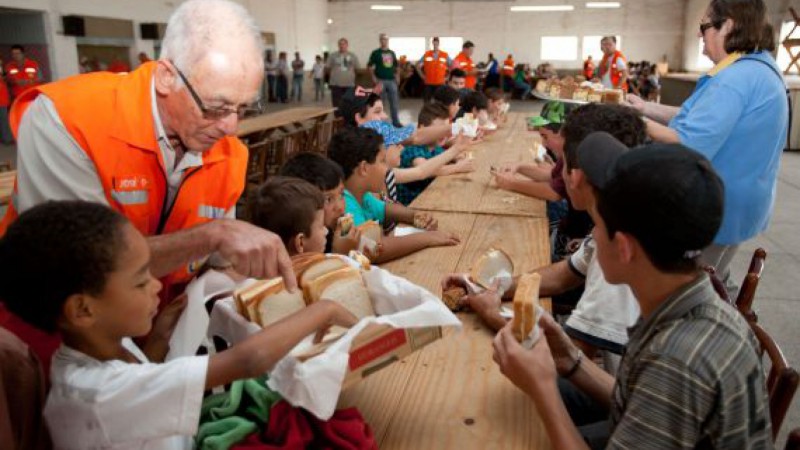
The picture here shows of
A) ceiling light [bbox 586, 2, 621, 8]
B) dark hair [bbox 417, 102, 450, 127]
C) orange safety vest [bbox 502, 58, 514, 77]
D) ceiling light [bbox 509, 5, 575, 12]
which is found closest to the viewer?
dark hair [bbox 417, 102, 450, 127]

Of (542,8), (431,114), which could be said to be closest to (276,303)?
(431,114)

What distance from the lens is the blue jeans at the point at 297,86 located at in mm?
17906

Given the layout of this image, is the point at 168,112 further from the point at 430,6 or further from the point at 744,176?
the point at 430,6

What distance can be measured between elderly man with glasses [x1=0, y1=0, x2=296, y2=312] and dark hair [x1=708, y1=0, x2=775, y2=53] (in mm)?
2076

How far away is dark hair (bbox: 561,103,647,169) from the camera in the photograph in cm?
209

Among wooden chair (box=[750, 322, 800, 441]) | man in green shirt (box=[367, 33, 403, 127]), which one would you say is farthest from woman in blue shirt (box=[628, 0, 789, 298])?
man in green shirt (box=[367, 33, 403, 127])

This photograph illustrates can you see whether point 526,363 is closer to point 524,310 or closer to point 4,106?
point 524,310

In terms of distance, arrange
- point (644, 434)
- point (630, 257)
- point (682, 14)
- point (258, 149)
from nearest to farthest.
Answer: point (644, 434) < point (630, 257) < point (258, 149) < point (682, 14)

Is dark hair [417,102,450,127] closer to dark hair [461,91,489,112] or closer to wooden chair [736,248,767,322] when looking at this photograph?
dark hair [461,91,489,112]

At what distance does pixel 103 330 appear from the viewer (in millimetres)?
1078

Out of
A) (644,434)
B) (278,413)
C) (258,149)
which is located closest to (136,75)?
(278,413)

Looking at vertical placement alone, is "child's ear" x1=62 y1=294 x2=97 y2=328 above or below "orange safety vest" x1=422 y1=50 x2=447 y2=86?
below

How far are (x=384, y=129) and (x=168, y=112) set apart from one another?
2516 millimetres

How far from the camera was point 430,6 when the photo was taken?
21.8 metres
